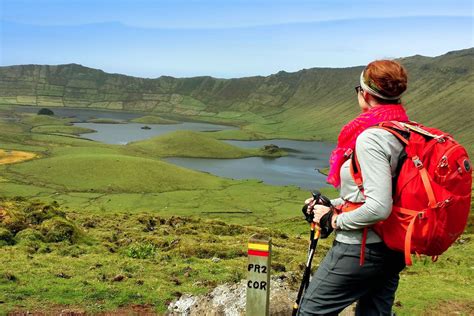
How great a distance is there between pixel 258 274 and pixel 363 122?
316 cm

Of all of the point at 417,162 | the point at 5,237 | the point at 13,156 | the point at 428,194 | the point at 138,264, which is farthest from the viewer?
the point at 13,156

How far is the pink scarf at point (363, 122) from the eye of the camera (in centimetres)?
560

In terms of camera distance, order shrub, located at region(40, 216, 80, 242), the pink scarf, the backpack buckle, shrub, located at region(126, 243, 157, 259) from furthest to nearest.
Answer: shrub, located at region(40, 216, 80, 242)
shrub, located at region(126, 243, 157, 259)
the pink scarf
the backpack buckle

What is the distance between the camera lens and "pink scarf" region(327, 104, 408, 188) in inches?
220

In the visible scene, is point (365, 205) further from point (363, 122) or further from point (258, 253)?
point (258, 253)

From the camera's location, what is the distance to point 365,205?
17.3 feet

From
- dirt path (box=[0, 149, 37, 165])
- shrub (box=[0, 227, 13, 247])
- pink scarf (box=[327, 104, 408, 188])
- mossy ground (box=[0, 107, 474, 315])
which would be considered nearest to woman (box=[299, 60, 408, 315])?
pink scarf (box=[327, 104, 408, 188])

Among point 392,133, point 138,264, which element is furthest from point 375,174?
point 138,264

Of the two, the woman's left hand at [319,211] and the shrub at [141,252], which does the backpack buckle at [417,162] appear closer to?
the woman's left hand at [319,211]

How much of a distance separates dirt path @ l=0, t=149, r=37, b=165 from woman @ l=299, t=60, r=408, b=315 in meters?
108

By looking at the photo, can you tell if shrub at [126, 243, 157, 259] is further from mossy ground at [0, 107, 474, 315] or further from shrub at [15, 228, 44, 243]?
shrub at [15, 228, 44, 243]

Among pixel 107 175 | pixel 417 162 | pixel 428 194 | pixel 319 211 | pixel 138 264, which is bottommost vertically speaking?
pixel 107 175

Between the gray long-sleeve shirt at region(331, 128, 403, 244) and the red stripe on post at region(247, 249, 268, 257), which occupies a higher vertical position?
the gray long-sleeve shirt at region(331, 128, 403, 244)

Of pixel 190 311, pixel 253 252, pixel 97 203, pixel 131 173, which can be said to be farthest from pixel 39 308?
pixel 131 173
